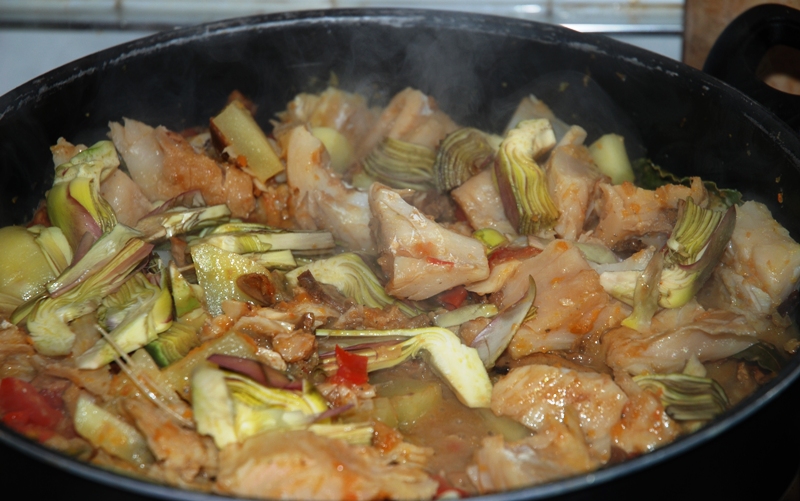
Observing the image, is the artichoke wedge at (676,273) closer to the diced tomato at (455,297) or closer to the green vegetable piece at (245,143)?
the diced tomato at (455,297)

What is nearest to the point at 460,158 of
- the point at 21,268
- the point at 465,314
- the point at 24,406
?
the point at 465,314

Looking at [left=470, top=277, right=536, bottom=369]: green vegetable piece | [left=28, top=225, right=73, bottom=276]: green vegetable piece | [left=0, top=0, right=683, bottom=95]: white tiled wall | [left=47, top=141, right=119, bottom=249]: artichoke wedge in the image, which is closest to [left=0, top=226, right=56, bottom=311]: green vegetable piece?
[left=28, top=225, right=73, bottom=276]: green vegetable piece

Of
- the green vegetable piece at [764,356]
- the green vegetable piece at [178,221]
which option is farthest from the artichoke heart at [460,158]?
→ the green vegetable piece at [764,356]

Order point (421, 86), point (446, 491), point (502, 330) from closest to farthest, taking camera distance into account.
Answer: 1. point (446, 491)
2. point (502, 330)
3. point (421, 86)

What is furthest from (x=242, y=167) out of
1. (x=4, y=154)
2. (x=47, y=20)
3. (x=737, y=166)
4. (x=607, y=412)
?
(x=47, y=20)

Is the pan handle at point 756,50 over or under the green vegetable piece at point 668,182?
over

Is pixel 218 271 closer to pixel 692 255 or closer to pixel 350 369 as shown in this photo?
pixel 350 369

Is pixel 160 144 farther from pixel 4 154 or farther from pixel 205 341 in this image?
pixel 205 341

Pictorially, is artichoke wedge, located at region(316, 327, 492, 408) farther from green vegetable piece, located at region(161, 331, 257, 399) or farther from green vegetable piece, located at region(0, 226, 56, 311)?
green vegetable piece, located at region(0, 226, 56, 311)
